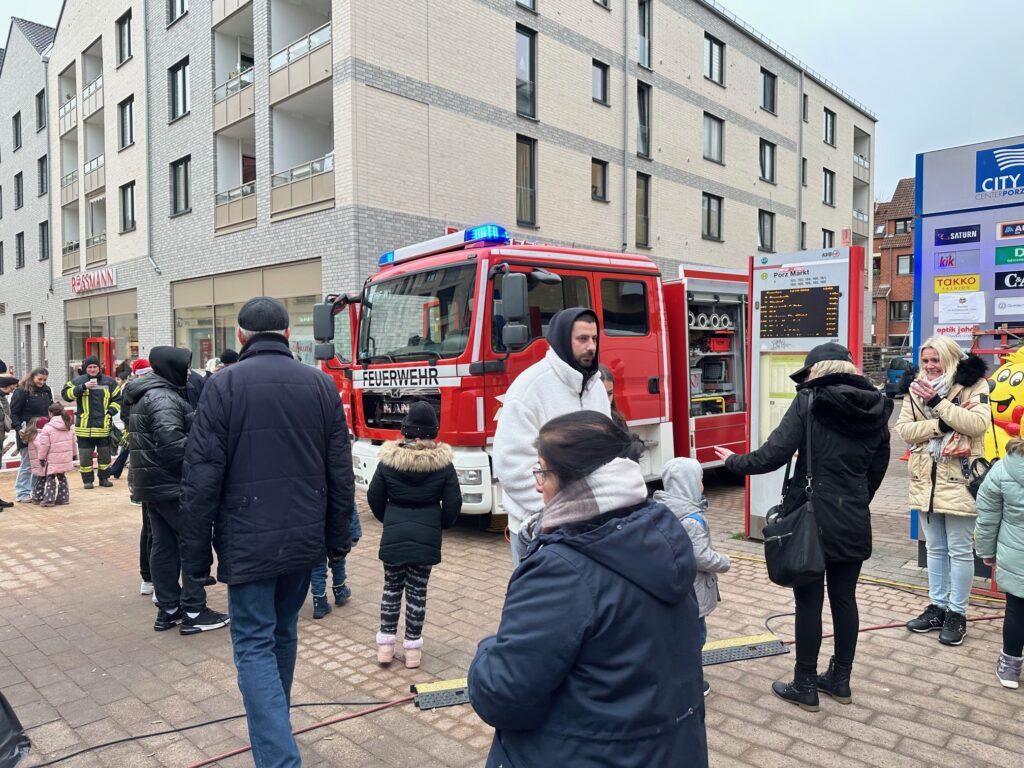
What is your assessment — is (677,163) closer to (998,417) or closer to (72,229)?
(998,417)

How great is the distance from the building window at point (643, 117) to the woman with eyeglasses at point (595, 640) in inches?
815

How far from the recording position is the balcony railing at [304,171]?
14.5 meters

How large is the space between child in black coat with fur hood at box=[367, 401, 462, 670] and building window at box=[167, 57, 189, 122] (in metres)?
18.5

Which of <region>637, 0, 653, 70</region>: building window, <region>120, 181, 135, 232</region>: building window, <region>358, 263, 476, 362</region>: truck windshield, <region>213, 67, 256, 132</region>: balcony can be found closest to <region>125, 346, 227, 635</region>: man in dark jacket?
<region>358, 263, 476, 362</region>: truck windshield

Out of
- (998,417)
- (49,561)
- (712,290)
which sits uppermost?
(712,290)

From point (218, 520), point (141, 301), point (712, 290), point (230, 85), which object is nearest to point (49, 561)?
point (218, 520)

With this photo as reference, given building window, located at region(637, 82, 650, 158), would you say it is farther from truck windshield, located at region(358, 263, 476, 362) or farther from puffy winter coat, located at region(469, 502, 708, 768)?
puffy winter coat, located at region(469, 502, 708, 768)

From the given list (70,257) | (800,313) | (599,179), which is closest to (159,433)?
(800,313)

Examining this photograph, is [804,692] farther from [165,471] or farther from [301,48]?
[301,48]

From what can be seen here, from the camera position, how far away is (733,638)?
4668mm

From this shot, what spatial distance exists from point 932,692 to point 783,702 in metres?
0.85

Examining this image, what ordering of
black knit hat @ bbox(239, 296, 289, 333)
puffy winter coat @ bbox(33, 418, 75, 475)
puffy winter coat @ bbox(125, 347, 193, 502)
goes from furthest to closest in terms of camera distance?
puffy winter coat @ bbox(33, 418, 75, 475), puffy winter coat @ bbox(125, 347, 193, 502), black knit hat @ bbox(239, 296, 289, 333)

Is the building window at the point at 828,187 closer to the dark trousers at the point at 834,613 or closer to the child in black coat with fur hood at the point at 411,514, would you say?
the dark trousers at the point at 834,613

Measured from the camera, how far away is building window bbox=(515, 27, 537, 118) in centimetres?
1739
